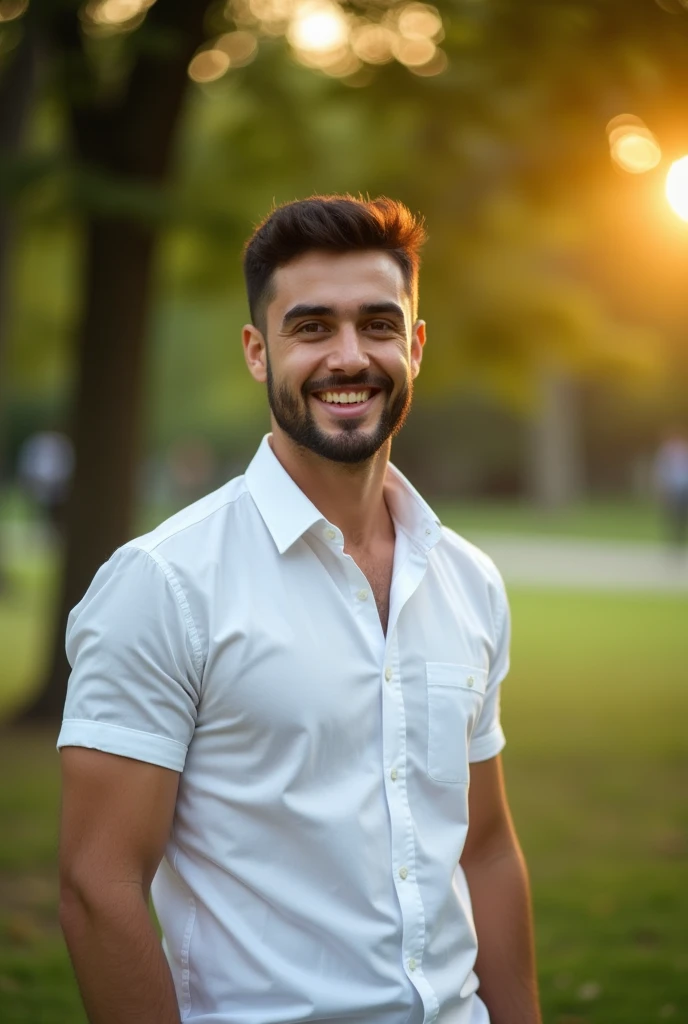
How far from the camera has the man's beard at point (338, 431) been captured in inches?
104

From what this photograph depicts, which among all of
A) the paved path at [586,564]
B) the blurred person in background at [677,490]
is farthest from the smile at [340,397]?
the blurred person in background at [677,490]

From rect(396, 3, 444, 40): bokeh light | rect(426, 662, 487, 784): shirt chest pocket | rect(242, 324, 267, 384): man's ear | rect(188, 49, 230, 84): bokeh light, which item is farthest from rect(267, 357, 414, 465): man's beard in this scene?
rect(188, 49, 230, 84): bokeh light

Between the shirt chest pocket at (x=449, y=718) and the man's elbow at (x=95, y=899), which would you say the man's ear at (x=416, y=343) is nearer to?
the shirt chest pocket at (x=449, y=718)

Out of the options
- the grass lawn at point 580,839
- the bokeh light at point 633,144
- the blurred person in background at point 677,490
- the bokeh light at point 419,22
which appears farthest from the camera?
the blurred person in background at point 677,490

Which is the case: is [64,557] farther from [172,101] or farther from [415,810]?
[415,810]

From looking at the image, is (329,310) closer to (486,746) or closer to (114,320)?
(486,746)

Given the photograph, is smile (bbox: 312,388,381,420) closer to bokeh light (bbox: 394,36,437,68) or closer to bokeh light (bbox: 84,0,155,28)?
bokeh light (bbox: 84,0,155,28)

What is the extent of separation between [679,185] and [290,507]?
18.1 ft

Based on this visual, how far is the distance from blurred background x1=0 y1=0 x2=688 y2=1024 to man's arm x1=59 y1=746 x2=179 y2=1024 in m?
2.64

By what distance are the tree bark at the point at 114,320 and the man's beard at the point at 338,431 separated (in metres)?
6.30

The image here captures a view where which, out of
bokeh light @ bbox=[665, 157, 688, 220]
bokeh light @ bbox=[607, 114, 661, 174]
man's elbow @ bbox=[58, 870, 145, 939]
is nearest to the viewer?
man's elbow @ bbox=[58, 870, 145, 939]

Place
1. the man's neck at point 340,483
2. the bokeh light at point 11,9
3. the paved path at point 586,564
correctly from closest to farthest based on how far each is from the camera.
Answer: the man's neck at point 340,483 < the bokeh light at point 11,9 < the paved path at point 586,564

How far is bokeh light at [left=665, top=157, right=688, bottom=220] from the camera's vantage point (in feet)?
23.5

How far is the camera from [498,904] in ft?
9.25
